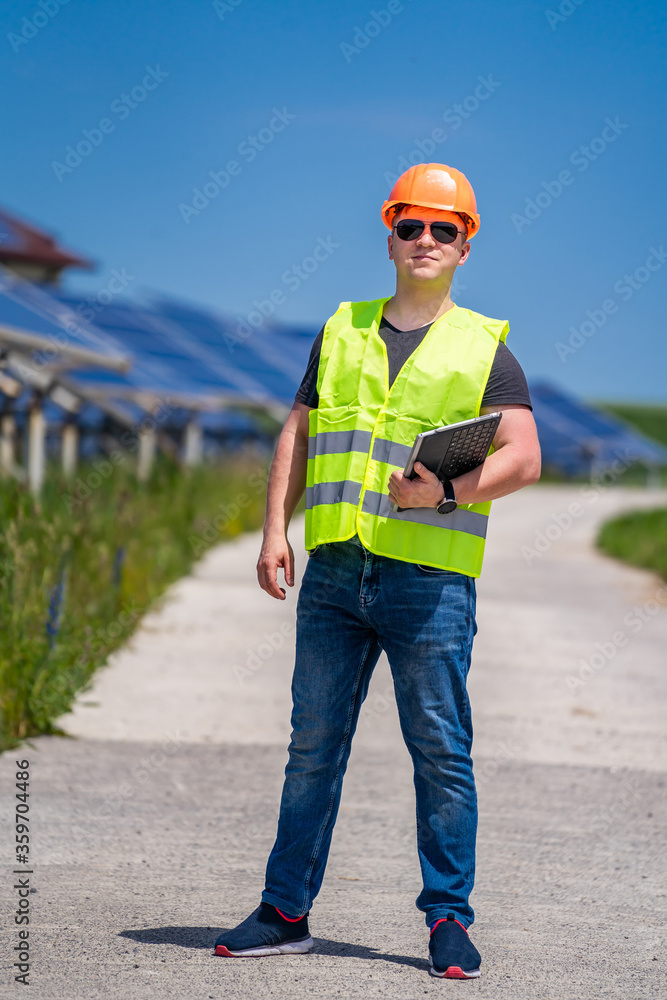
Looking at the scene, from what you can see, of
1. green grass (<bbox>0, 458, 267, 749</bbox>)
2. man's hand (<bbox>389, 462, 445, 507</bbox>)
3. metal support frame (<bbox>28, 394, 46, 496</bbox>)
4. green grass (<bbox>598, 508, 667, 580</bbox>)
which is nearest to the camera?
man's hand (<bbox>389, 462, 445, 507</bbox>)

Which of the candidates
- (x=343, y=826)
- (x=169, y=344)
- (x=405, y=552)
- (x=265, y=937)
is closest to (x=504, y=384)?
(x=405, y=552)

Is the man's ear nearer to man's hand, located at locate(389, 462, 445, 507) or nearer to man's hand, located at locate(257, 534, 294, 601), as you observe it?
man's hand, located at locate(389, 462, 445, 507)

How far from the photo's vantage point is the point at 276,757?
534cm

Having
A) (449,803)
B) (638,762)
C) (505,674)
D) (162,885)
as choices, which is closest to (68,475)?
(505,674)

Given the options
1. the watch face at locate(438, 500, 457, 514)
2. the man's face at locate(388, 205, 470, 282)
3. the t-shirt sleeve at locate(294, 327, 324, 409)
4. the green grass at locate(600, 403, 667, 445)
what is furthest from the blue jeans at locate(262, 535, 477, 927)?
the green grass at locate(600, 403, 667, 445)

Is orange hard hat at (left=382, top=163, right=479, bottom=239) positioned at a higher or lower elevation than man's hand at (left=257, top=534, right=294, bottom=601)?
higher

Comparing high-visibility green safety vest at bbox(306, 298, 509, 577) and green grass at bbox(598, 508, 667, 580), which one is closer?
high-visibility green safety vest at bbox(306, 298, 509, 577)

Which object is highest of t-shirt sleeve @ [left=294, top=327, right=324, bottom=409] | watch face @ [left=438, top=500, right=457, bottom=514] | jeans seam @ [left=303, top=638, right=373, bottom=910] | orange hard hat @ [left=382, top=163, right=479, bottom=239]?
orange hard hat @ [left=382, top=163, right=479, bottom=239]

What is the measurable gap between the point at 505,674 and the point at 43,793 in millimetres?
3619

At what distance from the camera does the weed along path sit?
117 inches

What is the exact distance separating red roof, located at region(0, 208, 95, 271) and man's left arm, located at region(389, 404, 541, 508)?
119 ft

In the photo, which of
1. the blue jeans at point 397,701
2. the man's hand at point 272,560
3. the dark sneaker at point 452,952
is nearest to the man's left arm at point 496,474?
the blue jeans at point 397,701

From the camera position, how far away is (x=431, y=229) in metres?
3.06

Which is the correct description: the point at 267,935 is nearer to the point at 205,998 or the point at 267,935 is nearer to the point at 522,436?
the point at 205,998
